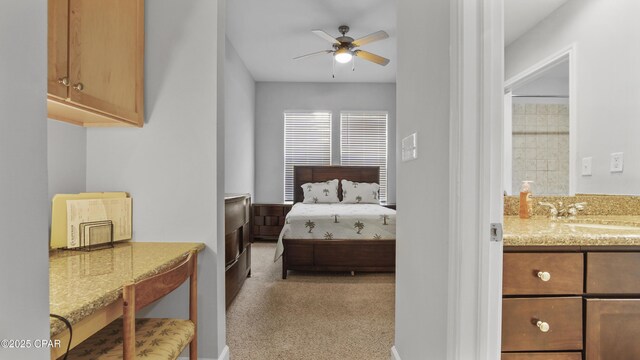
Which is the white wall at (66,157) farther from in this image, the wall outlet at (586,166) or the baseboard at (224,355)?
the wall outlet at (586,166)

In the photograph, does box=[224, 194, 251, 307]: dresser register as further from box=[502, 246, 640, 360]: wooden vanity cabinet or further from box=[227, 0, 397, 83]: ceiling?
box=[227, 0, 397, 83]: ceiling

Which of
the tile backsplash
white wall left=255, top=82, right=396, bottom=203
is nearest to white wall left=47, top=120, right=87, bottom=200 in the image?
the tile backsplash

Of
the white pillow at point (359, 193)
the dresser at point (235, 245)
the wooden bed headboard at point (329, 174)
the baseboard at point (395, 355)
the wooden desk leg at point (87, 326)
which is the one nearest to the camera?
the wooden desk leg at point (87, 326)

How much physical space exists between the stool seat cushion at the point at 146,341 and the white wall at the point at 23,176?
2.35ft

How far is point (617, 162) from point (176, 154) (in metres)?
2.44

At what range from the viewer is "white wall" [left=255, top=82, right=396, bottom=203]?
580cm

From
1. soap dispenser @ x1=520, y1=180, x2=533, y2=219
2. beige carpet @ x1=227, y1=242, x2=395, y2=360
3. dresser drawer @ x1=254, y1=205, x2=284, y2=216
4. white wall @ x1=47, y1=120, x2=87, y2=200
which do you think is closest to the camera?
white wall @ x1=47, y1=120, x2=87, y2=200

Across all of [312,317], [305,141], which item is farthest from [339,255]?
[305,141]

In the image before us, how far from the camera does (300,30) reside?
380 centimetres

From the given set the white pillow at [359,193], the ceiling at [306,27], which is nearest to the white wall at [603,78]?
the ceiling at [306,27]

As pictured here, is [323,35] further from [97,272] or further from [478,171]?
[97,272]

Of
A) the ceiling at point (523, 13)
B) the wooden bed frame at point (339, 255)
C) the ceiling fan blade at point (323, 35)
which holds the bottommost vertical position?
the wooden bed frame at point (339, 255)

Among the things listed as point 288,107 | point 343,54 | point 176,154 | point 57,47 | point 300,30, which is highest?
point 300,30

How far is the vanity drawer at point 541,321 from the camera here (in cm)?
108
